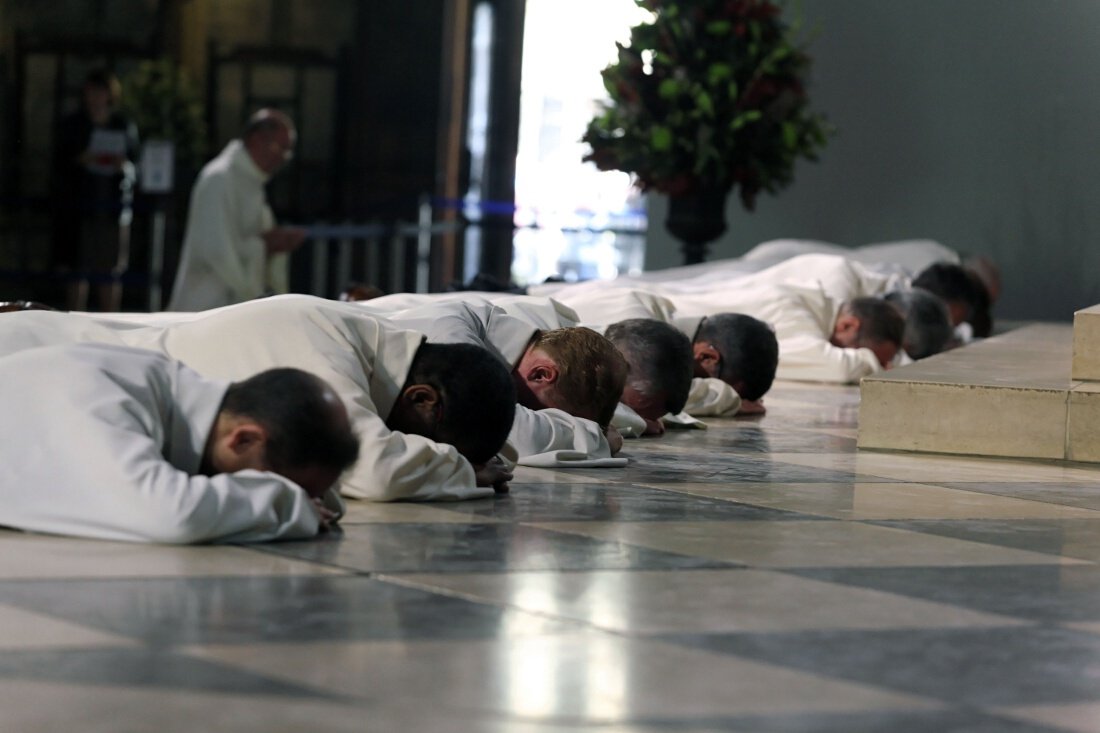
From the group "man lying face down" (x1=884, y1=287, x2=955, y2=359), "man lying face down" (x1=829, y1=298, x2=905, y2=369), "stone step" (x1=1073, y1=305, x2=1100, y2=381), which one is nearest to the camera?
"stone step" (x1=1073, y1=305, x2=1100, y2=381)

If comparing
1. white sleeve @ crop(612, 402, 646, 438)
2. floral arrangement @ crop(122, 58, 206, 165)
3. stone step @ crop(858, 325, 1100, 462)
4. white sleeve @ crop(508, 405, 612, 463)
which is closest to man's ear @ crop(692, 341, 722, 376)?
stone step @ crop(858, 325, 1100, 462)

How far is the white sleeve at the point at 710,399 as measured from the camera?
20.2ft

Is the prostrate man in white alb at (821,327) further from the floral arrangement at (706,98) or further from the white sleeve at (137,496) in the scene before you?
the white sleeve at (137,496)

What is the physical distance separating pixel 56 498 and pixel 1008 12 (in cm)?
1103

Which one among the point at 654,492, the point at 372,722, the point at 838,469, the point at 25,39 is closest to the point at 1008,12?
the point at 25,39

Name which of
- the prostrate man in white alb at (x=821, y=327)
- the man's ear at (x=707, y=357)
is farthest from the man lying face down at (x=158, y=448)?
the prostrate man in white alb at (x=821, y=327)

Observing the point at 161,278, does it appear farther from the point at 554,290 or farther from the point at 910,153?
the point at 910,153

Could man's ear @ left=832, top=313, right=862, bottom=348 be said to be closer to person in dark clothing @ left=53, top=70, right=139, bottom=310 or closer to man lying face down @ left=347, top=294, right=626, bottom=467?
man lying face down @ left=347, top=294, right=626, bottom=467

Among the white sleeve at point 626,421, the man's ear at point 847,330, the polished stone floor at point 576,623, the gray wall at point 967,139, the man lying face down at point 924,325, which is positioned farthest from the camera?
the gray wall at point 967,139

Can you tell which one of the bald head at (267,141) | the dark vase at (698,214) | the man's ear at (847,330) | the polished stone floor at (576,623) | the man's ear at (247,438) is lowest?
the polished stone floor at (576,623)

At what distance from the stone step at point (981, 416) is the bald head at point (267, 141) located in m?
5.99

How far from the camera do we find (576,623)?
8.75ft

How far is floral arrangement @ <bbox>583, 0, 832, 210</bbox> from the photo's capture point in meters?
10.5

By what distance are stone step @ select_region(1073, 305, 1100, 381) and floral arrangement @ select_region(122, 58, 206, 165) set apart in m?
9.44
